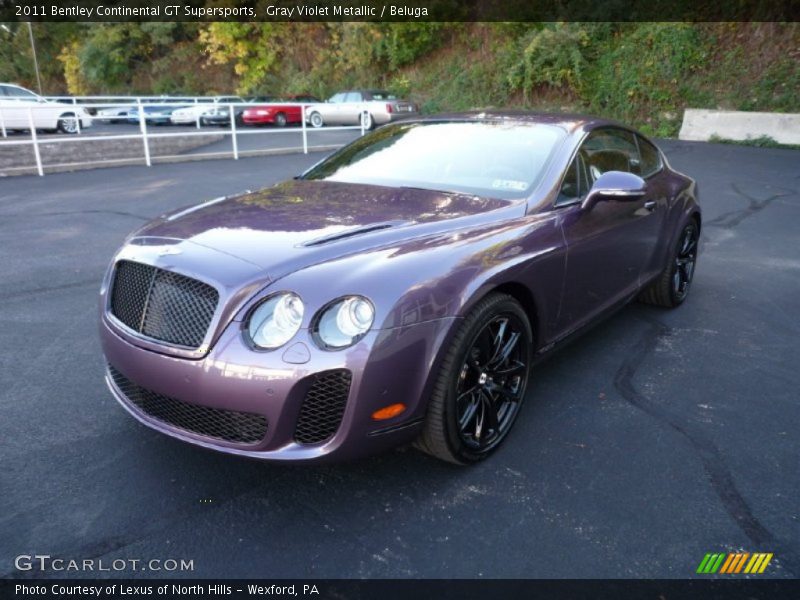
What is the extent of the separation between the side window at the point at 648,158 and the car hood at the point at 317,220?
1.89 m

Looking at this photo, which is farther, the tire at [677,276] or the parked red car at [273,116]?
the parked red car at [273,116]

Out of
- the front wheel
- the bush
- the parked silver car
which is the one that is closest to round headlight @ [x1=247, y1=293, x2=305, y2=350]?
the parked silver car

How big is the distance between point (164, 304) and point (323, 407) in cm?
80

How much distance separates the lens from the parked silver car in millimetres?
23859

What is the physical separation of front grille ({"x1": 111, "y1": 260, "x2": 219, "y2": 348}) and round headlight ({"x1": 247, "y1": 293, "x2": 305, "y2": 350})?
0.61 feet

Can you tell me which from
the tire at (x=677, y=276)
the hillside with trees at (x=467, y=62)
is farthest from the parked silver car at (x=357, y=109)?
the tire at (x=677, y=276)

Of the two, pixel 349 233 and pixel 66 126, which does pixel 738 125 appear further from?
pixel 66 126

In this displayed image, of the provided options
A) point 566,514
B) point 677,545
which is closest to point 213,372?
point 566,514

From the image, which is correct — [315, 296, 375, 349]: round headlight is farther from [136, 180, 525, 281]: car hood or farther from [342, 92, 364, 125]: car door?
[342, 92, 364, 125]: car door

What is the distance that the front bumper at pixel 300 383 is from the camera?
88.7 inches

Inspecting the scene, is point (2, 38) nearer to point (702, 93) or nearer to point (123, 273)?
point (702, 93)
